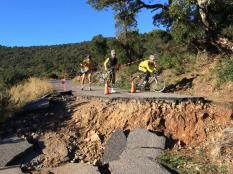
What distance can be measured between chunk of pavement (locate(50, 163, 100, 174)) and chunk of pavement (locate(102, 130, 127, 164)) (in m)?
0.77

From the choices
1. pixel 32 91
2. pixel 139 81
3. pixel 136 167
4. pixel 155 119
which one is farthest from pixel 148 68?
pixel 136 167

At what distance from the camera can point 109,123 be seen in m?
15.2

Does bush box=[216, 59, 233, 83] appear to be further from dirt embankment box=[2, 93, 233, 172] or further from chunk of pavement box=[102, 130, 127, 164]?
chunk of pavement box=[102, 130, 127, 164]

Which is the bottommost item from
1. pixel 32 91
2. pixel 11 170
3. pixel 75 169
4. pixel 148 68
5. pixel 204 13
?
pixel 11 170

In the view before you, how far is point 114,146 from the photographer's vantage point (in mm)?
13633

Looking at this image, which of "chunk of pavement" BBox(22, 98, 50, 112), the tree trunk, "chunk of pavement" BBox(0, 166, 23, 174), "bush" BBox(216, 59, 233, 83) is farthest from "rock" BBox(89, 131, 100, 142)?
the tree trunk

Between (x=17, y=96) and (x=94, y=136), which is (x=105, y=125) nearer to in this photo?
(x=94, y=136)

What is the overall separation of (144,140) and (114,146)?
2.51 feet

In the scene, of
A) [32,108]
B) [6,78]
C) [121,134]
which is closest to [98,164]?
[121,134]

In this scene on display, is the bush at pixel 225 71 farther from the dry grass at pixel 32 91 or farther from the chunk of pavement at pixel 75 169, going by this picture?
the chunk of pavement at pixel 75 169

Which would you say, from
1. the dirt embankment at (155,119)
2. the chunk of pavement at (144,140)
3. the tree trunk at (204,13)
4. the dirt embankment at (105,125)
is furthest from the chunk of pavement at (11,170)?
the tree trunk at (204,13)

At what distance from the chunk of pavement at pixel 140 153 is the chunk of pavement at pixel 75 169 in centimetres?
96

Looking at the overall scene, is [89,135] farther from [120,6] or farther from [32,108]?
[120,6]

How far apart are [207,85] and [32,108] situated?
8238 millimetres
